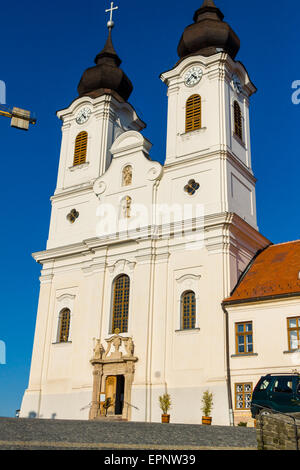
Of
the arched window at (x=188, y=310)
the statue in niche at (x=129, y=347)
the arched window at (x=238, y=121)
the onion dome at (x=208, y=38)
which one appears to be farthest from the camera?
the onion dome at (x=208, y=38)

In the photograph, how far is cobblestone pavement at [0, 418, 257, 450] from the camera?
431 inches

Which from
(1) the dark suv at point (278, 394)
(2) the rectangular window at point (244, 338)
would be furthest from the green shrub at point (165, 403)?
(1) the dark suv at point (278, 394)

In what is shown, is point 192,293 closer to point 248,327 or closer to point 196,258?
point 196,258

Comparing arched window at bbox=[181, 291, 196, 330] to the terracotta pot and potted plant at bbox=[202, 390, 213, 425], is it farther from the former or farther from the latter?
the terracotta pot

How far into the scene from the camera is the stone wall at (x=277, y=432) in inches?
425

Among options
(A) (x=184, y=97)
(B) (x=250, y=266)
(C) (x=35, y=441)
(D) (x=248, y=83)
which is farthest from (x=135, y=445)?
(D) (x=248, y=83)

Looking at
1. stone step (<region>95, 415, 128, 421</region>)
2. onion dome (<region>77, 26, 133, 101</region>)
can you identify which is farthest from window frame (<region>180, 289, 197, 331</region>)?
onion dome (<region>77, 26, 133, 101</region>)

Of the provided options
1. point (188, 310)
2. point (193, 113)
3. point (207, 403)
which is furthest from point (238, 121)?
point (207, 403)

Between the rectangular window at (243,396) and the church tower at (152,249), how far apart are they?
400mm

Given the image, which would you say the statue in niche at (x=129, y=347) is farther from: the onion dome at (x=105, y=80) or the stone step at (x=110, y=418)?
the onion dome at (x=105, y=80)

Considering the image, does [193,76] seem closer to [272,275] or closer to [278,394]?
[272,275]

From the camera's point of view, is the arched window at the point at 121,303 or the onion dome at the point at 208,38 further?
the onion dome at the point at 208,38

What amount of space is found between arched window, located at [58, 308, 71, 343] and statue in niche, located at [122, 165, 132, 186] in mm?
7640

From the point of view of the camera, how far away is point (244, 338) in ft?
78.7
